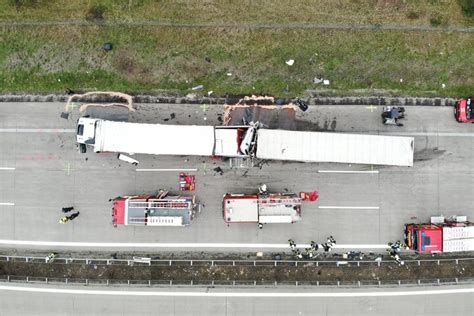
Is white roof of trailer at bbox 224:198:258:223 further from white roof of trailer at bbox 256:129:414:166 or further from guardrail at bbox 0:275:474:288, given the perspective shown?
→ guardrail at bbox 0:275:474:288

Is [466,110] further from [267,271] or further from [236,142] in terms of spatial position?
[267,271]

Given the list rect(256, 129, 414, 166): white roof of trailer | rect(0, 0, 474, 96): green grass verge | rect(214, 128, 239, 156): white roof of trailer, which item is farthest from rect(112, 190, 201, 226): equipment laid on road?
rect(0, 0, 474, 96): green grass verge

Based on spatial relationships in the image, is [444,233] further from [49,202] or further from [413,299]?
[49,202]

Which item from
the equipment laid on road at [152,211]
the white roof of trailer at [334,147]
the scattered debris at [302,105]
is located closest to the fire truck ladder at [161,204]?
the equipment laid on road at [152,211]

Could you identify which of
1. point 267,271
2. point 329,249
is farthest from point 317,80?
point 267,271

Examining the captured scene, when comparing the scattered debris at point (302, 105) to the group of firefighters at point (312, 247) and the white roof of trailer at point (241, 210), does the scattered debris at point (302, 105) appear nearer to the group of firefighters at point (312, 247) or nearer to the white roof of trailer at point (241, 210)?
the white roof of trailer at point (241, 210)
